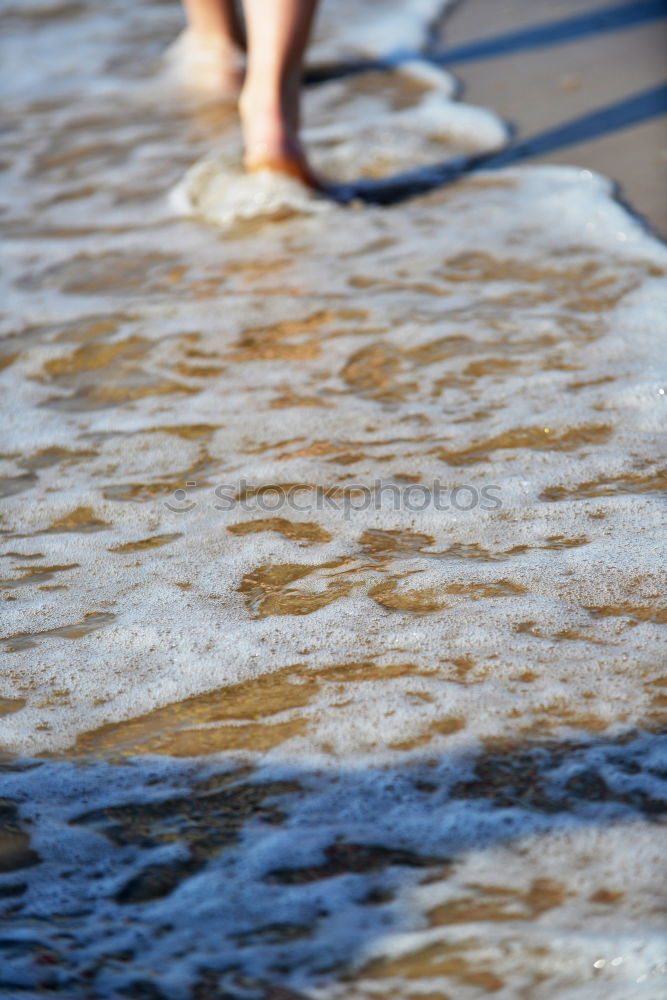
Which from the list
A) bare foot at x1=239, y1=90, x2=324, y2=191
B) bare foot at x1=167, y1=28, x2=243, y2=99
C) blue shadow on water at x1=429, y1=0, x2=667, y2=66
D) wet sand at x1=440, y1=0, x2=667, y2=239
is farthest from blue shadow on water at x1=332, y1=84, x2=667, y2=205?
bare foot at x1=167, y1=28, x2=243, y2=99

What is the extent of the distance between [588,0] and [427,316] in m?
3.33

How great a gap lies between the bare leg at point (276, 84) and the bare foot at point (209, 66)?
146cm

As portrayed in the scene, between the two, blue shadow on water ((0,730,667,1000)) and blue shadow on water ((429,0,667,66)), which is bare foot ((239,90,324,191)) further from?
blue shadow on water ((0,730,667,1000))

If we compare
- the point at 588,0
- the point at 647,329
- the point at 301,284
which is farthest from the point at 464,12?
the point at 647,329

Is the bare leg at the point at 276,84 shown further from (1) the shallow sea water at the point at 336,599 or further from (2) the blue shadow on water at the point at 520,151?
(2) the blue shadow on water at the point at 520,151

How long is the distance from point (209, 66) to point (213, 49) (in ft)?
A: 0.23

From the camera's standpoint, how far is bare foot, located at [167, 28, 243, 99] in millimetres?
4562

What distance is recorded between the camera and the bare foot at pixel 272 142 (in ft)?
10.2

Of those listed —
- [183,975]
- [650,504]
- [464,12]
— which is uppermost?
[464,12]

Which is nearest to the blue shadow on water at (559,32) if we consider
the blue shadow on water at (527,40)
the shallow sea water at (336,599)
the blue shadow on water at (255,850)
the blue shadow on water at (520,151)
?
the blue shadow on water at (527,40)

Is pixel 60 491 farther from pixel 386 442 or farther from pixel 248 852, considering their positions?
pixel 248 852

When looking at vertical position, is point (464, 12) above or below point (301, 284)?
above

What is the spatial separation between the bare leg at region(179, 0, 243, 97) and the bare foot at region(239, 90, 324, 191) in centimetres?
145

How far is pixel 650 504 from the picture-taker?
5.87ft
